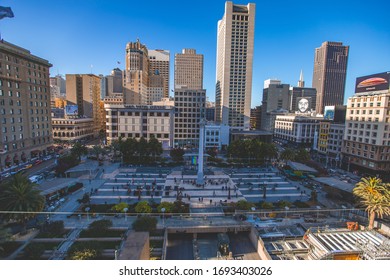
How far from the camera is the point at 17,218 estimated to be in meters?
16.8

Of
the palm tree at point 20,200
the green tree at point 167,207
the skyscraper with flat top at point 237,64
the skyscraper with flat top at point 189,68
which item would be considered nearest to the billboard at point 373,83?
the skyscraper with flat top at point 237,64

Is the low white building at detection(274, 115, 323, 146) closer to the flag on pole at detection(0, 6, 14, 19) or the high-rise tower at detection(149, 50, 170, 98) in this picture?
the flag on pole at detection(0, 6, 14, 19)

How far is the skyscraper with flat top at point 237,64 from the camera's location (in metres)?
72.4

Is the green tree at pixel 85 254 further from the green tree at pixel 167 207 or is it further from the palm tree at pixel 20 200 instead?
the green tree at pixel 167 207

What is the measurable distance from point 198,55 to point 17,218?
133 meters

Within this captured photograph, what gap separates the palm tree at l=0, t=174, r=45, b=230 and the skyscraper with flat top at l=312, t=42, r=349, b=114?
163 m

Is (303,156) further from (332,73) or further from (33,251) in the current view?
(332,73)

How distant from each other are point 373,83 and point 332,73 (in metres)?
130

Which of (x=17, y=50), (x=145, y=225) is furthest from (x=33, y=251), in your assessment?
(x=17, y=50)

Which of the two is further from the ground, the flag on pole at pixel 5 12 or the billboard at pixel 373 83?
the billboard at pixel 373 83

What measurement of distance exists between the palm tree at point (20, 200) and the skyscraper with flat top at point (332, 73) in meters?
163

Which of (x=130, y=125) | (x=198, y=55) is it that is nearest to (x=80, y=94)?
(x=130, y=125)

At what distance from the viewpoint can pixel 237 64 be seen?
245 ft
